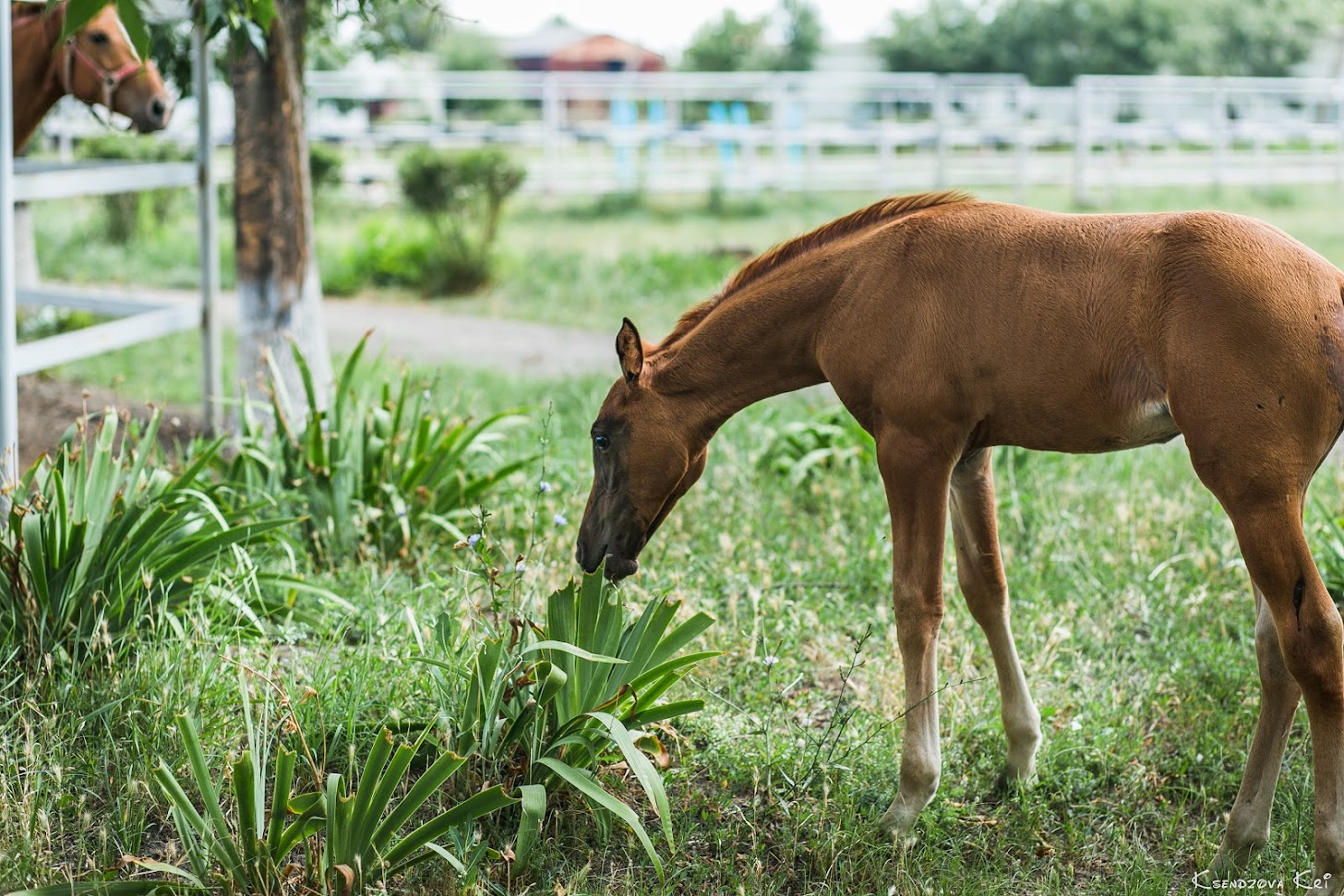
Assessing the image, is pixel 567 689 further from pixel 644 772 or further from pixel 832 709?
Result: pixel 832 709

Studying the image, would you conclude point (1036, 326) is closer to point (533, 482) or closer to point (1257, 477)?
point (1257, 477)

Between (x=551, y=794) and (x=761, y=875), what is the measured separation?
587mm

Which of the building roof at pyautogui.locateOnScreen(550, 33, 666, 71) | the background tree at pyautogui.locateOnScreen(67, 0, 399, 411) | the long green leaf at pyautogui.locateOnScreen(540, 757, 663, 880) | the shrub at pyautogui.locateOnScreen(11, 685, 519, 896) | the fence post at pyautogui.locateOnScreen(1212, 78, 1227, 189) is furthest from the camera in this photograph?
the building roof at pyautogui.locateOnScreen(550, 33, 666, 71)

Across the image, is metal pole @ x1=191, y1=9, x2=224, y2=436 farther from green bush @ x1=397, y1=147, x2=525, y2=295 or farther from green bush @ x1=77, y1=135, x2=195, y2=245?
green bush @ x1=77, y1=135, x2=195, y2=245

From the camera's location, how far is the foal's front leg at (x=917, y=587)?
3.24 m

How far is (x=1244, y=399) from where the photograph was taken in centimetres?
283

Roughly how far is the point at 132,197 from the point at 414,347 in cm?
641

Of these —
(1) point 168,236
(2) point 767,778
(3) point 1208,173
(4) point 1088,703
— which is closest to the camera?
(2) point 767,778

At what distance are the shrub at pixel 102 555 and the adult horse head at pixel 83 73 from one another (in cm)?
241

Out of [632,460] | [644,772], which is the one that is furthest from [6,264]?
[644,772]

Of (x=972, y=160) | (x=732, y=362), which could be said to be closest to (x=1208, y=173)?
(x=972, y=160)

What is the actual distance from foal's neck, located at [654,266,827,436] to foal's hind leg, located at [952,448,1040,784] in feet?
1.81

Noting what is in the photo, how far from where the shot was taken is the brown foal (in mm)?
2865

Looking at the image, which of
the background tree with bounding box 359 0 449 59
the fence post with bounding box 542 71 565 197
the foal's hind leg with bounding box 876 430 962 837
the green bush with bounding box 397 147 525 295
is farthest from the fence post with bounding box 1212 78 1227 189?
the foal's hind leg with bounding box 876 430 962 837
